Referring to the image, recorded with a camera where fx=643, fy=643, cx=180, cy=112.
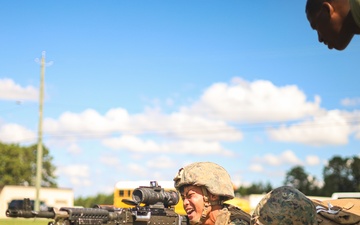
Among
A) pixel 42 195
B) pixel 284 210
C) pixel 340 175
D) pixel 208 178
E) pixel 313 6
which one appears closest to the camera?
pixel 313 6

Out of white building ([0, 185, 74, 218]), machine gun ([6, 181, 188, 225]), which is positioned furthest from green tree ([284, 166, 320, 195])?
machine gun ([6, 181, 188, 225])

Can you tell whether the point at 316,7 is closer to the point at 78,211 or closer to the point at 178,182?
the point at 178,182

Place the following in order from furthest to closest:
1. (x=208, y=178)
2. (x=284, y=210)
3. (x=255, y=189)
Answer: (x=255, y=189), (x=208, y=178), (x=284, y=210)

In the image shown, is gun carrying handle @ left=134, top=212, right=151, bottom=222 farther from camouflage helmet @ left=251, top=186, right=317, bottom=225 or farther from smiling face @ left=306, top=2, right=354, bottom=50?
smiling face @ left=306, top=2, right=354, bottom=50

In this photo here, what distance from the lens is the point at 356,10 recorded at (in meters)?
3.77

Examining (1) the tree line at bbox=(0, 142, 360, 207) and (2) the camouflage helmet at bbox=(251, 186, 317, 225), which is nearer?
(2) the camouflage helmet at bbox=(251, 186, 317, 225)

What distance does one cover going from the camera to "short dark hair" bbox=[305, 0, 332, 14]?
4152mm

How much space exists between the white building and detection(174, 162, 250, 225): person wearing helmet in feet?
214

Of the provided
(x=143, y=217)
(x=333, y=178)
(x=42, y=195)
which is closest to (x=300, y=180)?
(x=333, y=178)

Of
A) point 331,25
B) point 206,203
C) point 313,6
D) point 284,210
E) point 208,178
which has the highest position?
point 313,6

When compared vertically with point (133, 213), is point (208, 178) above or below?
above

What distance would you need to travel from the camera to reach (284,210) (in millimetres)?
5180

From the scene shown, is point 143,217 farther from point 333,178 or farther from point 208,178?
point 333,178

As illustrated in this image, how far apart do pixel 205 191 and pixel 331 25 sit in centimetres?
355
